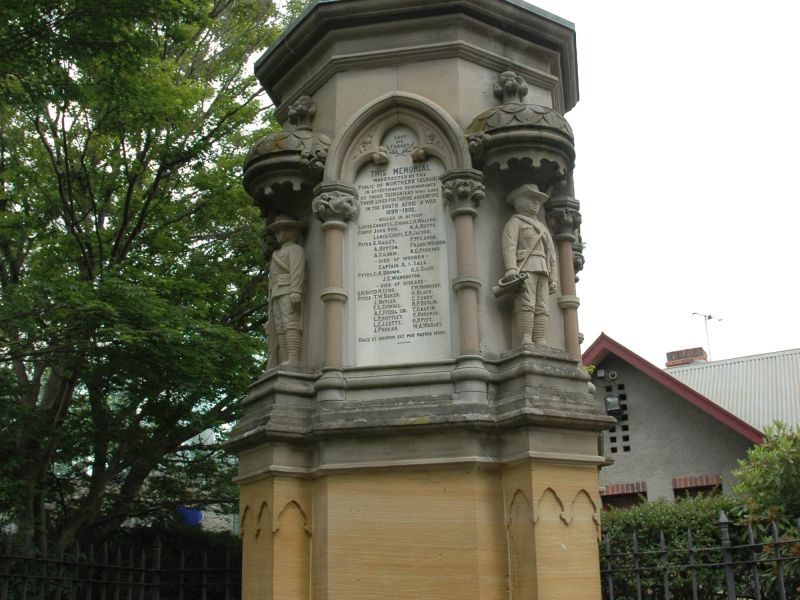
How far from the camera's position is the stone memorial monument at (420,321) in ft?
21.5

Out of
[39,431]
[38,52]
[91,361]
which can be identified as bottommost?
[39,431]

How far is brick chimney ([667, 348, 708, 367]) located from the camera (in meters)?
31.7

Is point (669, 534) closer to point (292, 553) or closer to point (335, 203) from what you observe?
point (292, 553)

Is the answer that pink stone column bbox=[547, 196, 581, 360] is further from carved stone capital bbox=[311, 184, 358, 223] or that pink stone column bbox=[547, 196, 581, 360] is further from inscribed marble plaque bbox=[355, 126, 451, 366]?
carved stone capital bbox=[311, 184, 358, 223]

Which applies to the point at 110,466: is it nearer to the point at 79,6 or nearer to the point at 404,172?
the point at 79,6

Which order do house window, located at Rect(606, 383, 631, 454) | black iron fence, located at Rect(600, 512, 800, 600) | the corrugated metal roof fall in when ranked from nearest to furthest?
black iron fence, located at Rect(600, 512, 800, 600) → house window, located at Rect(606, 383, 631, 454) → the corrugated metal roof

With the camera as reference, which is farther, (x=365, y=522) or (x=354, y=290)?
(x=354, y=290)

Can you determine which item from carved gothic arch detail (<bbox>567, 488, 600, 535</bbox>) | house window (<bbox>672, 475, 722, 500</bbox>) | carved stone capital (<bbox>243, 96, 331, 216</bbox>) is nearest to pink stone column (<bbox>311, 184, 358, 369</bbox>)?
carved stone capital (<bbox>243, 96, 331, 216</bbox>)

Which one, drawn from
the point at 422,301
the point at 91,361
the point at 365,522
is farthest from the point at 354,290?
the point at 91,361

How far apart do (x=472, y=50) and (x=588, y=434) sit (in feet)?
12.1

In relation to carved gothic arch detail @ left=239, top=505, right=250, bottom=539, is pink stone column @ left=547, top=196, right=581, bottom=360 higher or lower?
higher

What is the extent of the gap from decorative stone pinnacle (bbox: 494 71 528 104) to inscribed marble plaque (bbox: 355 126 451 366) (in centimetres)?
90

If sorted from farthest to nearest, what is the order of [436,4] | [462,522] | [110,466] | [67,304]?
[110,466], [67,304], [436,4], [462,522]

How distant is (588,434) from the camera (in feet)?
22.5
